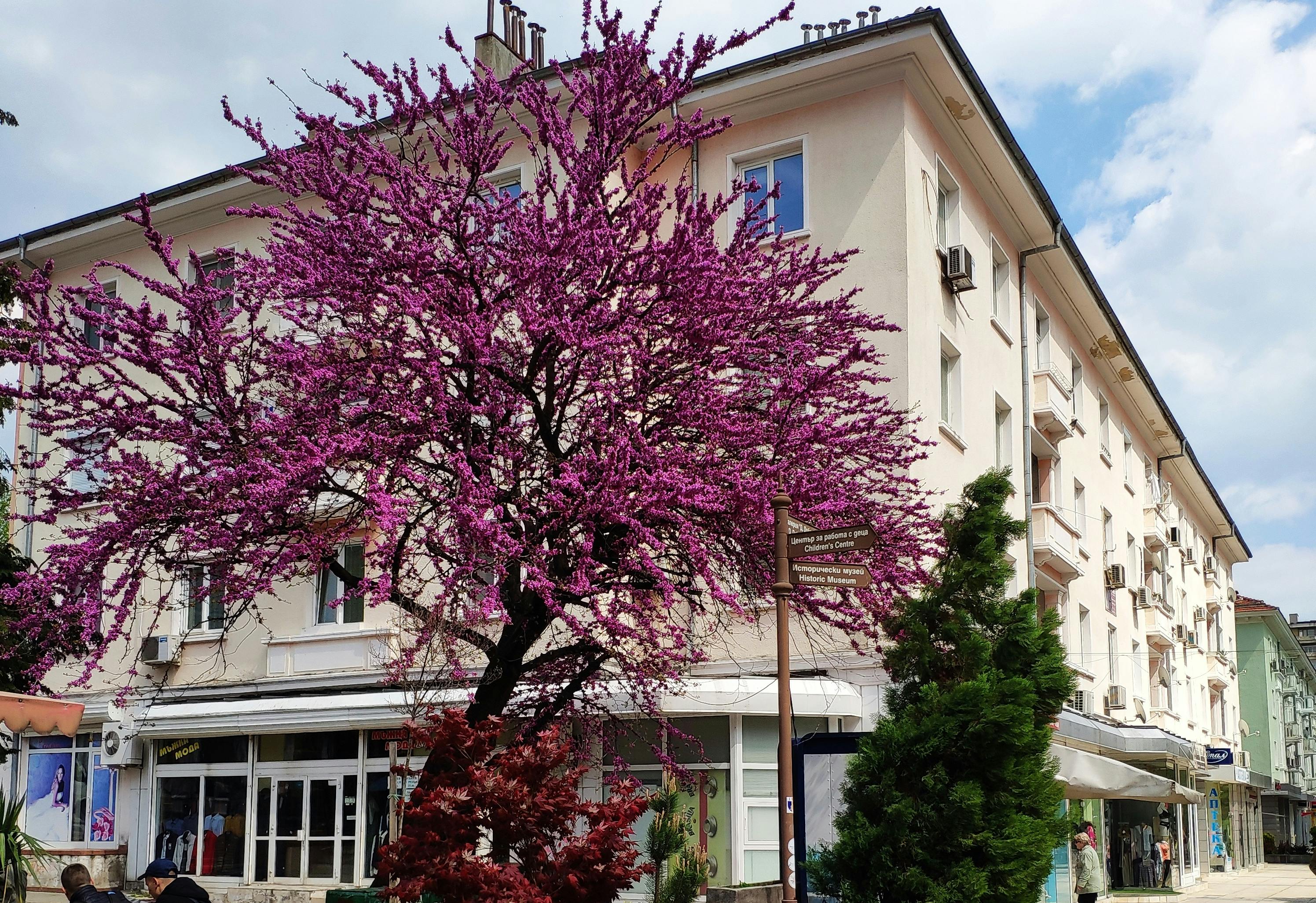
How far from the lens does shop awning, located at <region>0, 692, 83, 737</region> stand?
33.8 feet

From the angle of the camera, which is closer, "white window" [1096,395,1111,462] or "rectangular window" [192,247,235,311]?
"rectangular window" [192,247,235,311]

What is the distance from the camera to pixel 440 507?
13328mm

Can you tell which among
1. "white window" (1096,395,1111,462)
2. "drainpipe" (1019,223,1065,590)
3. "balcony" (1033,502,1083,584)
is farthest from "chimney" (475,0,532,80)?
"white window" (1096,395,1111,462)

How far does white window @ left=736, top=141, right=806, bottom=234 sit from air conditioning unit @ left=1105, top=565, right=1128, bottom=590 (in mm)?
15626

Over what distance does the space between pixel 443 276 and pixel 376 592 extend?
3.11m

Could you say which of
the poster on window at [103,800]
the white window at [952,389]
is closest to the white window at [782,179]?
the white window at [952,389]

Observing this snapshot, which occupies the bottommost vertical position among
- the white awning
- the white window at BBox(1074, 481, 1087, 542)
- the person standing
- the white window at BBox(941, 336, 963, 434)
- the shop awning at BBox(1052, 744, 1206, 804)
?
the person standing

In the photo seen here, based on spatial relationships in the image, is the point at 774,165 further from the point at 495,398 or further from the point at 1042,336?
the point at 495,398

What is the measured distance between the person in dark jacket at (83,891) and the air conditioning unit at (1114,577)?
26.9 m

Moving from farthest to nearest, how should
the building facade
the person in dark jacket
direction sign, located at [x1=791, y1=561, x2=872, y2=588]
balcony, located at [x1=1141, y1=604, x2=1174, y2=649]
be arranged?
the building facade < balcony, located at [x1=1141, y1=604, x2=1174, y2=649] < direction sign, located at [x1=791, y1=561, x2=872, y2=588] < the person in dark jacket

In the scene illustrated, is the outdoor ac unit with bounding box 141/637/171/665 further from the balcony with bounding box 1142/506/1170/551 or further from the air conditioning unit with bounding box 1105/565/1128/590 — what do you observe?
the balcony with bounding box 1142/506/1170/551

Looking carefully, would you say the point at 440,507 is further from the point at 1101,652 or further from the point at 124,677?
the point at 1101,652

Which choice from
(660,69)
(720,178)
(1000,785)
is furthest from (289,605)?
(1000,785)

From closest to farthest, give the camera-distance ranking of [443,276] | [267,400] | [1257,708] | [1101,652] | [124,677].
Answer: [443,276], [267,400], [124,677], [1101,652], [1257,708]
